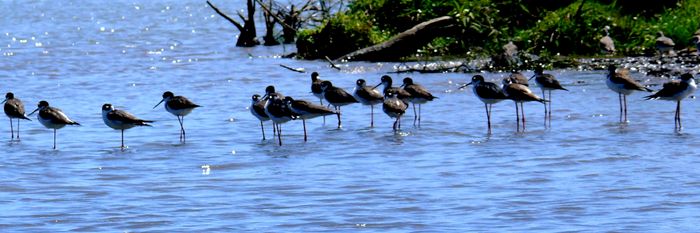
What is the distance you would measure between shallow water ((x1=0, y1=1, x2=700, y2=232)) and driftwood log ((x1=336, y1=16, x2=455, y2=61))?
132cm

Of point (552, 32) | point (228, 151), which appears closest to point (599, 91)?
point (552, 32)

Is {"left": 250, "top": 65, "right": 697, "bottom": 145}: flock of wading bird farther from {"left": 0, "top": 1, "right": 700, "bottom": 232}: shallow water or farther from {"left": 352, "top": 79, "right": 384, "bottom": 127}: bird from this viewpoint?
{"left": 0, "top": 1, "right": 700, "bottom": 232}: shallow water

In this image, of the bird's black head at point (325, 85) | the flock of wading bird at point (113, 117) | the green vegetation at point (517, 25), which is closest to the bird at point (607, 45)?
the green vegetation at point (517, 25)

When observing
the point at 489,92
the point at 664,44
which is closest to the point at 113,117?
the point at 489,92

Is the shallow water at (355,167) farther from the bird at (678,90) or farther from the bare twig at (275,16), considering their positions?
the bare twig at (275,16)

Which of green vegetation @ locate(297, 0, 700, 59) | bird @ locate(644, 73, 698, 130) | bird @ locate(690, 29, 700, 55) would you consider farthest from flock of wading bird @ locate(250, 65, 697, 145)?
green vegetation @ locate(297, 0, 700, 59)

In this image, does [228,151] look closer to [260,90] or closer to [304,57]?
[260,90]

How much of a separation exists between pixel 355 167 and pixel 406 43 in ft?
46.8

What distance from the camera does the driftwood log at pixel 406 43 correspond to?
30.5m

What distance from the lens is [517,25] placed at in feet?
105

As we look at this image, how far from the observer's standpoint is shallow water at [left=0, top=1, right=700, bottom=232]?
12961 millimetres

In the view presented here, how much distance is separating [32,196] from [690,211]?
6599 millimetres

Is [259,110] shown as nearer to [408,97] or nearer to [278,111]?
[278,111]

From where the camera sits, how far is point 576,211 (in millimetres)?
13016
